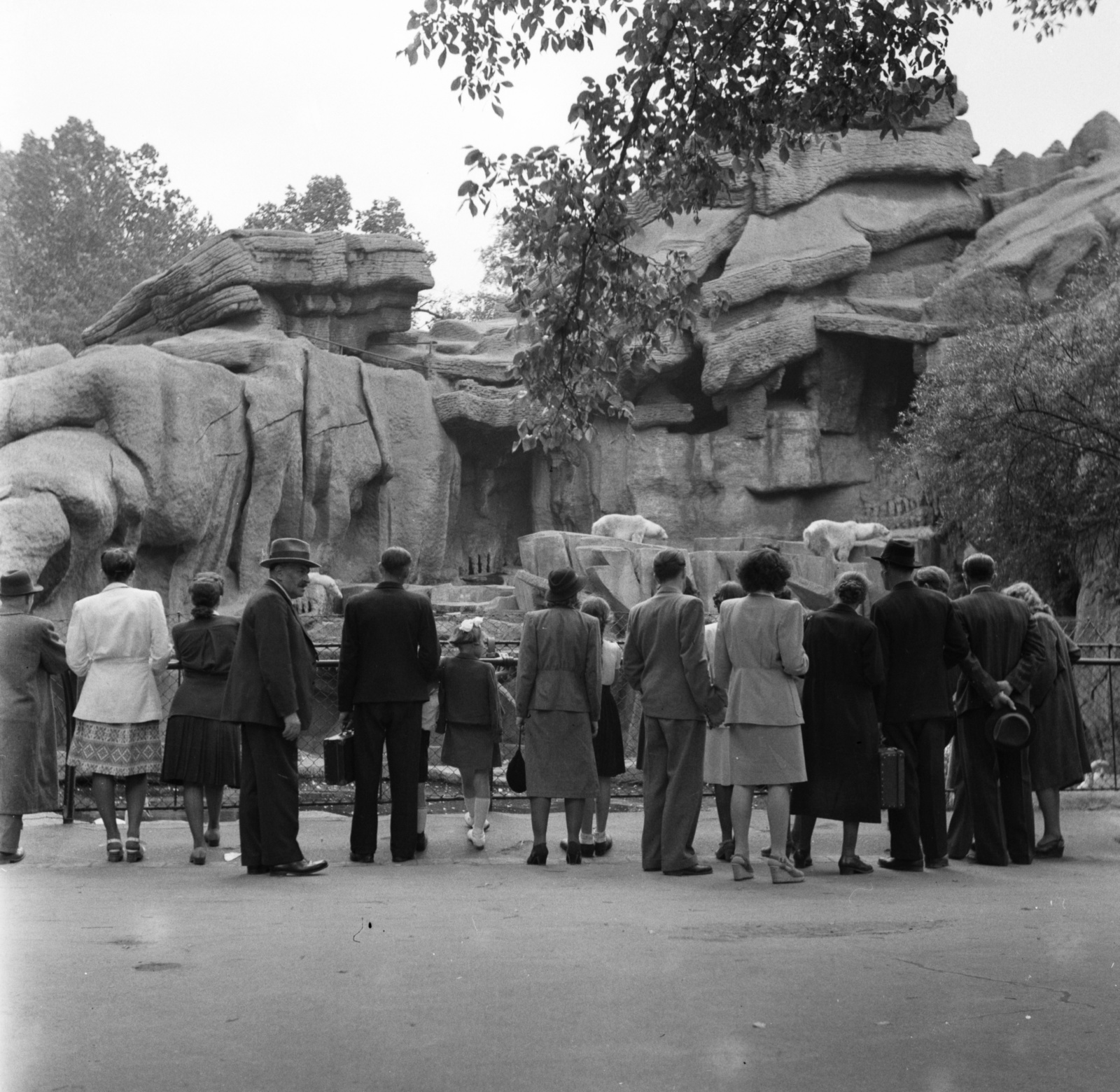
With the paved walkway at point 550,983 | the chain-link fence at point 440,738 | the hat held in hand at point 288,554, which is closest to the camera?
the paved walkway at point 550,983

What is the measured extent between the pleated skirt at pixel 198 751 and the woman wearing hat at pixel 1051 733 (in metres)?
4.68

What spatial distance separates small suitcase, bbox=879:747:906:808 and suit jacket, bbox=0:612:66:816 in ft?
14.8

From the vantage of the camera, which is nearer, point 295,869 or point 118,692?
point 295,869

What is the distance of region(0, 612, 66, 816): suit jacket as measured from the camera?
7.94 m

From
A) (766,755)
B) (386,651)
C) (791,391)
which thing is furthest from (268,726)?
(791,391)

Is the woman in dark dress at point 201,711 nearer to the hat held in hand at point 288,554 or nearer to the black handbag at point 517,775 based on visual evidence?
the hat held in hand at point 288,554

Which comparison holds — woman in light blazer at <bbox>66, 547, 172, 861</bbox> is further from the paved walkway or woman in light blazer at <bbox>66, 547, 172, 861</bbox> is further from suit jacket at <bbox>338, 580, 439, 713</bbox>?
suit jacket at <bbox>338, 580, 439, 713</bbox>

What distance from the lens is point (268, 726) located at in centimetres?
750

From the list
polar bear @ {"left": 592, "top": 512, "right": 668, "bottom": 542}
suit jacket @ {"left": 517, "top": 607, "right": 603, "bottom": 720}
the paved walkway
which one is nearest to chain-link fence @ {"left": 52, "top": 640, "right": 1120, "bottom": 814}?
suit jacket @ {"left": 517, "top": 607, "right": 603, "bottom": 720}

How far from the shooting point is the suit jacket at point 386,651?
8.07m

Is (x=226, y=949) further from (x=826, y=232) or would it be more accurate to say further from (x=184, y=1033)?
(x=826, y=232)

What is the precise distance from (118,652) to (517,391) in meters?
16.1

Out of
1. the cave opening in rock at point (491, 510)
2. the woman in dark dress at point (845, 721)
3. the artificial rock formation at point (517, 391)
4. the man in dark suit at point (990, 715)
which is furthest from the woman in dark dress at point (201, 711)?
the cave opening in rock at point (491, 510)

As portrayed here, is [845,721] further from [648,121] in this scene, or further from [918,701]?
[648,121]
